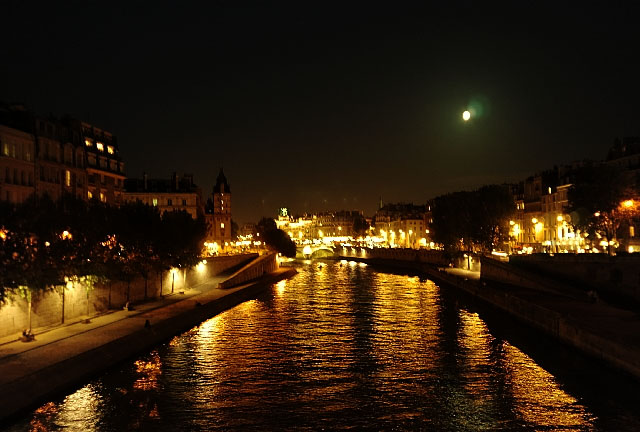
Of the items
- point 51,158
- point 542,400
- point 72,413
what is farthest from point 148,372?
point 51,158

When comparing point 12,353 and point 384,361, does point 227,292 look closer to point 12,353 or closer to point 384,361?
point 384,361

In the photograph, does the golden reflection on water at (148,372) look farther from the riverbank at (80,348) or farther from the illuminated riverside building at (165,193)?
the illuminated riverside building at (165,193)

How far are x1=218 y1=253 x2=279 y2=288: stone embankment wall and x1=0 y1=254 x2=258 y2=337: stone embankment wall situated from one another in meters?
6.25

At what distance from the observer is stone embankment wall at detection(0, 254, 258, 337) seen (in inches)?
1209

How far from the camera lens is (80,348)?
2844cm

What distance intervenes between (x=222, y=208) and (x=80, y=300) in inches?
4736

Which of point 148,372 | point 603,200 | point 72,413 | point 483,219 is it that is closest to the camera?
point 72,413

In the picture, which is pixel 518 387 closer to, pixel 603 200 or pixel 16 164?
pixel 603 200

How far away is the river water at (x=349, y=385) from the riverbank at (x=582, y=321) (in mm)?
789

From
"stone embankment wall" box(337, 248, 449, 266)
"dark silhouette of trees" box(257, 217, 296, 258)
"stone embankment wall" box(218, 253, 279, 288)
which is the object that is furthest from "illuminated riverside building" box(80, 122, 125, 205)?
"dark silhouette of trees" box(257, 217, 296, 258)

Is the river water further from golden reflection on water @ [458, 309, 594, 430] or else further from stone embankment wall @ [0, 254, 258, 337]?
stone embankment wall @ [0, 254, 258, 337]

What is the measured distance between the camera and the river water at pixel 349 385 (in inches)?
884

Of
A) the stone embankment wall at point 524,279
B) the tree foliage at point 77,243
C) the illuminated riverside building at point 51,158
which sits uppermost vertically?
the illuminated riverside building at point 51,158

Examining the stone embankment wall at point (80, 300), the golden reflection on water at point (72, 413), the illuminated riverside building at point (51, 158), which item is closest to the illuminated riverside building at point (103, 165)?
the illuminated riverside building at point (51, 158)
